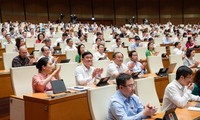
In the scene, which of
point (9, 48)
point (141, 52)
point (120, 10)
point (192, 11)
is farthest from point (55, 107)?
point (192, 11)

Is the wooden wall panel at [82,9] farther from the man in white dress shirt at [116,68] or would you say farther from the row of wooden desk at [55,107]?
the row of wooden desk at [55,107]

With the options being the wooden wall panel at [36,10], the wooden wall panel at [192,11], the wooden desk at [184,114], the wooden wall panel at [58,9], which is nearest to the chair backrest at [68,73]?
the wooden desk at [184,114]

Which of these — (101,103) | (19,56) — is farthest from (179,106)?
(19,56)

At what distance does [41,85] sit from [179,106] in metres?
1.61

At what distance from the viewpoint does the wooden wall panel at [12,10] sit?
16672 mm

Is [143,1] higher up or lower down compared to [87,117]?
higher up

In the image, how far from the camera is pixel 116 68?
4.85 metres

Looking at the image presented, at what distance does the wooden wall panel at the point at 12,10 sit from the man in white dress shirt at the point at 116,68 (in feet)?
43.4

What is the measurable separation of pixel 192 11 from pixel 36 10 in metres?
11.1

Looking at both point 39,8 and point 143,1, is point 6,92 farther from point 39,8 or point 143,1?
point 143,1

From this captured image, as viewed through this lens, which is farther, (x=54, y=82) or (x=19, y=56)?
(x=19, y=56)

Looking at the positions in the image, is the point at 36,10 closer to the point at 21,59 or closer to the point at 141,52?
the point at 141,52

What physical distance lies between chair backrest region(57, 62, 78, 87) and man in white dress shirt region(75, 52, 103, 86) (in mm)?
305

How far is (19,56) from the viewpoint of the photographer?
4.96 metres
